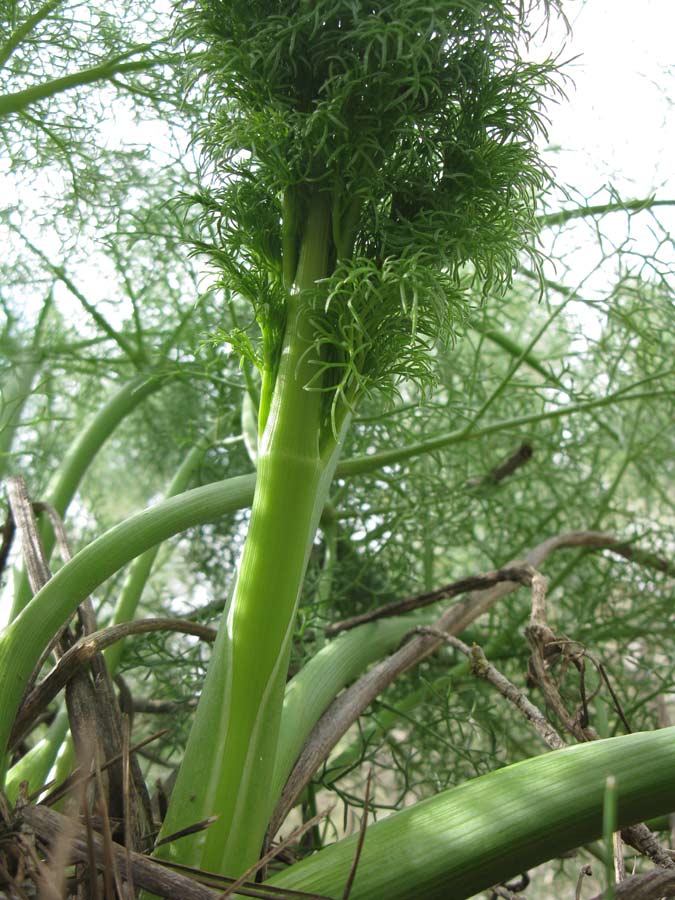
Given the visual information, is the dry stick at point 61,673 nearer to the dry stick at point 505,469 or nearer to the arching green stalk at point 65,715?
the arching green stalk at point 65,715

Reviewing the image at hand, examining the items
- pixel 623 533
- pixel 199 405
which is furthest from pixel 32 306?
pixel 623 533

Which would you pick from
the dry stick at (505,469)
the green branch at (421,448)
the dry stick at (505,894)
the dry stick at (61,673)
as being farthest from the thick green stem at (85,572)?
the dry stick at (505,469)

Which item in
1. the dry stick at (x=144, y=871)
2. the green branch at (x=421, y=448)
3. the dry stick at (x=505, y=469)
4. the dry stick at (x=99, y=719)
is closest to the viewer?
the dry stick at (x=144, y=871)

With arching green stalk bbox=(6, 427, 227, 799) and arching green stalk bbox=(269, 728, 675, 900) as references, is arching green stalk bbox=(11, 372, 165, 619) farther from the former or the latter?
arching green stalk bbox=(269, 728, 675, 900)

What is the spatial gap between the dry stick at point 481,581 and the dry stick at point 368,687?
0.03m

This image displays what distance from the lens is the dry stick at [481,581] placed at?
660 millimetres

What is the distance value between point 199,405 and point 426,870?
0.83 m

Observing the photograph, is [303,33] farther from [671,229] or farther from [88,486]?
[88,486]

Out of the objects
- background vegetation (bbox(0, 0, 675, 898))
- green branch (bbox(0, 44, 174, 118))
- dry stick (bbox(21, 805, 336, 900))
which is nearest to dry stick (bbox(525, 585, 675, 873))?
background vegetation (bbox(0, 0, 675, 898))

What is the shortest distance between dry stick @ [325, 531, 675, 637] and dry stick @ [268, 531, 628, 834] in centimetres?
3

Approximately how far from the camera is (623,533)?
100 cm

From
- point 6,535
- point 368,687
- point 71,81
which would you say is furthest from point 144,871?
point 71,81

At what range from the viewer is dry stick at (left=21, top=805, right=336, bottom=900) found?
34 cm

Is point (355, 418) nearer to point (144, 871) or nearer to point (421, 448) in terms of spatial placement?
point (421, 448)
